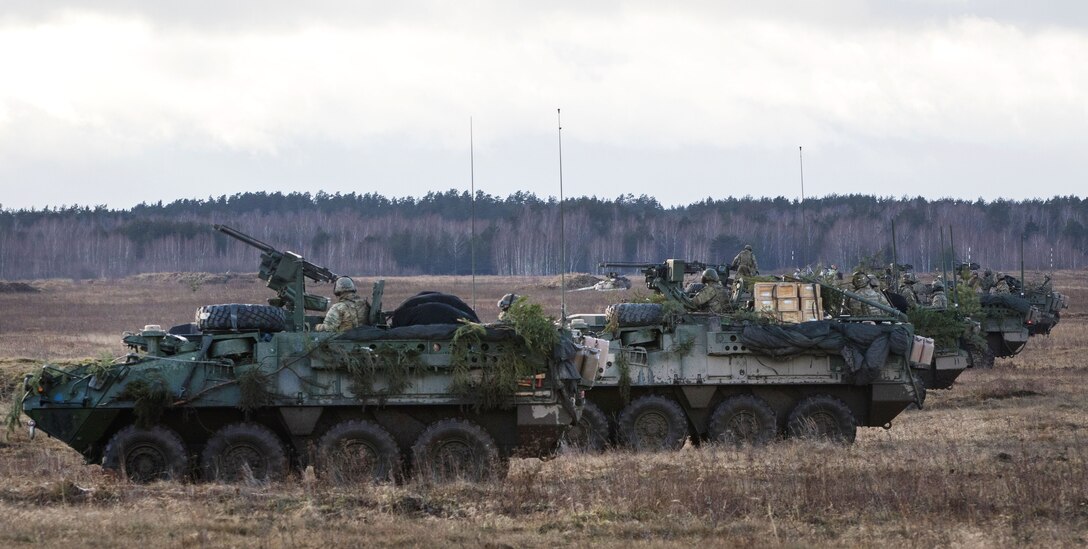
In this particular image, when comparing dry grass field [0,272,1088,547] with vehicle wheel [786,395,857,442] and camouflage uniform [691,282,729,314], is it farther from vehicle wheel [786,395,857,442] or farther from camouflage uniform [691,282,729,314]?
camouflage uniform [691,282,729,314]

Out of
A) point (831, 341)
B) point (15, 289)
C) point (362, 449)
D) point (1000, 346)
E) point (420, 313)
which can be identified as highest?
point (15, 289)

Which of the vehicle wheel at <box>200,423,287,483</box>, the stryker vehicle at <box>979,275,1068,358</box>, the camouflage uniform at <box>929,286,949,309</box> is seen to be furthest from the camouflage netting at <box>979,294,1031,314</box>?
the vehicle wheel at <box>200,423,287,483</box>

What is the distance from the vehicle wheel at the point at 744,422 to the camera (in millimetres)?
19234

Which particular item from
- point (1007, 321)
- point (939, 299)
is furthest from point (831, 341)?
point (1007, 321)

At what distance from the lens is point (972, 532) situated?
12.0m

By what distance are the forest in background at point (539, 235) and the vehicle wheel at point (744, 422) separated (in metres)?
69.7

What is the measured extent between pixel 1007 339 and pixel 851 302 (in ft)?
49.3

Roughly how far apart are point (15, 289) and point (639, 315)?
55.2m

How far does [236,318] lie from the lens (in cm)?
1577

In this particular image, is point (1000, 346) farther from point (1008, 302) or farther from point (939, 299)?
point (939, 299)

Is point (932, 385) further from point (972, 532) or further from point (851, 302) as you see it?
point (972, 532)

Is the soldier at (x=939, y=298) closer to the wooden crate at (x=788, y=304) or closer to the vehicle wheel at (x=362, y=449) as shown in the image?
the wooden crate at (x=788, y=304)

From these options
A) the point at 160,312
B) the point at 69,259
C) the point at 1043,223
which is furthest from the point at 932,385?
the point at 1043,223

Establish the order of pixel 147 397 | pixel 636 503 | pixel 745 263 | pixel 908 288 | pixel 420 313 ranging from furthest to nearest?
pixel 908 288 → pixel 745 263 → pixel 420 313 → pixel 147 397 → pixel 636 503
